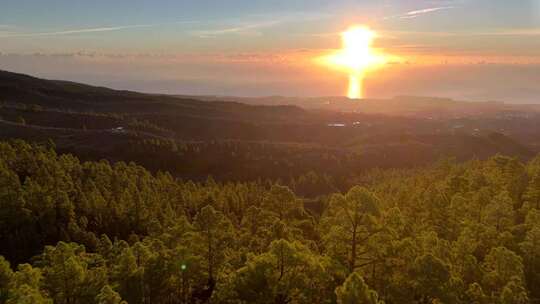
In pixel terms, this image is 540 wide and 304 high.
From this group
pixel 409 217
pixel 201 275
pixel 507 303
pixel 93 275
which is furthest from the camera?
pixel 409 217

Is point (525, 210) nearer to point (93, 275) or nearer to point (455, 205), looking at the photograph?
point (455, 205)

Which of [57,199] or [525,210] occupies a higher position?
[525,210]

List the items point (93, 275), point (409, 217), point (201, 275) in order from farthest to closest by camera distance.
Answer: point (409, 217), point (201, 275), point (93, 275)

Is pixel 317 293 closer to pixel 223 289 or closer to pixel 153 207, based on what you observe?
pixel 223 289

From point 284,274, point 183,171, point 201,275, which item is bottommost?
point 183,171

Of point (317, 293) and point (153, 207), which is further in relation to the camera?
point (153, 207)

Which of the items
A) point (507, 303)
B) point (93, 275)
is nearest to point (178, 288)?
point (93, 275)

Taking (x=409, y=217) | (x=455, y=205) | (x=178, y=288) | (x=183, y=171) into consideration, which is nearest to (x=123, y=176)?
(x=178, y=288)
